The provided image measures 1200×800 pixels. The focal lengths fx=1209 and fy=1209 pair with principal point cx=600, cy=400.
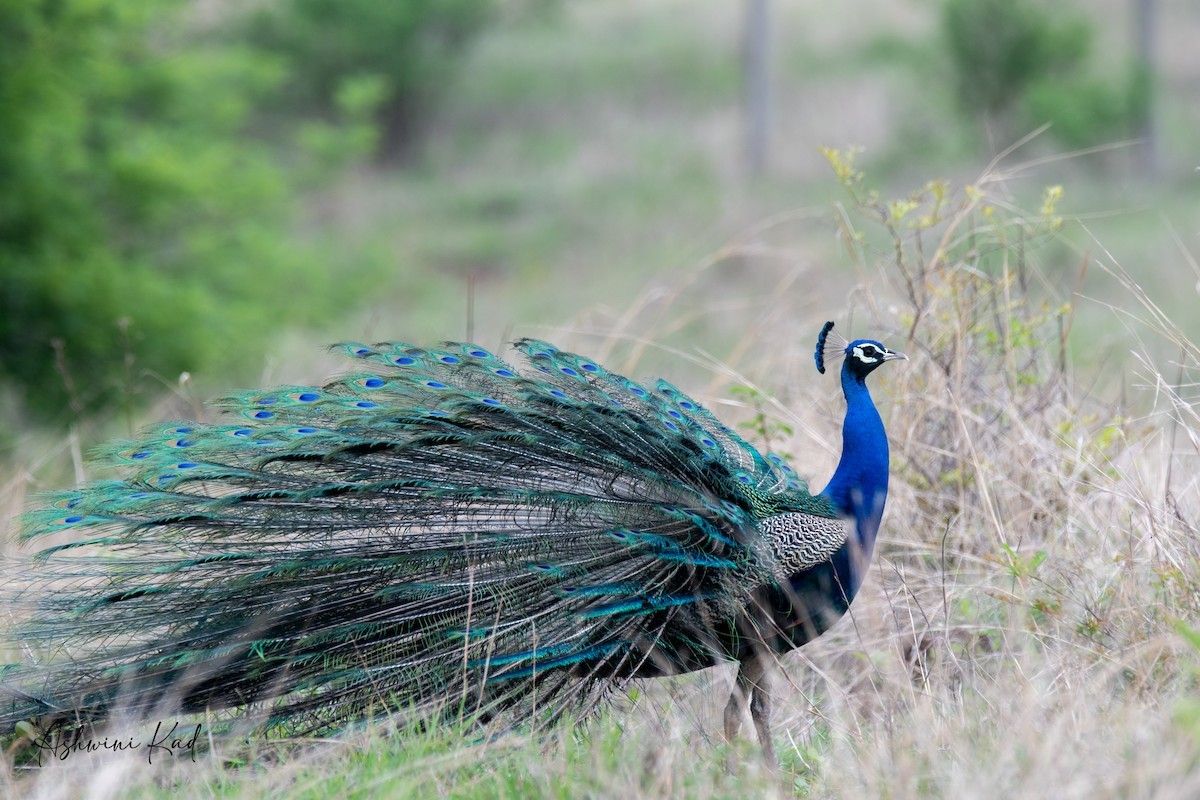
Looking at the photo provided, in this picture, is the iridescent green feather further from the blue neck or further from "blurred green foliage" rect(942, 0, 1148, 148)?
"blurred green foliage" rect(942, 0, 1148, 148)

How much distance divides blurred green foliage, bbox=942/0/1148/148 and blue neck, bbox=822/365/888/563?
52.5 ft

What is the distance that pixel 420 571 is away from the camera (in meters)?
3.16

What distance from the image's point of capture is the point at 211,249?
1055cm

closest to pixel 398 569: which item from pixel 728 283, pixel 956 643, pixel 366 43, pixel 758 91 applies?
pixel 956 643

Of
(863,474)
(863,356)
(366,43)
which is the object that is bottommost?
(863,474)

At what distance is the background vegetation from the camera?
3004 millimetres

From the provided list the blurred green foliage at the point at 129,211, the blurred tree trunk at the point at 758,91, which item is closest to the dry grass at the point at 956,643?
the blurred green foliage at the point at 129,211

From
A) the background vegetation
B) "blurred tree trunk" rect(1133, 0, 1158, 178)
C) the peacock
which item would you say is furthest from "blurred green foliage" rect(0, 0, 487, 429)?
"blurred tree trunk" rect(1133, 0, 1158, 178)

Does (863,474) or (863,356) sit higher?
(863,356)

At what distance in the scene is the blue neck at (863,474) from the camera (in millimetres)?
3412

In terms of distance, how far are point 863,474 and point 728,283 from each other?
12.9 metres

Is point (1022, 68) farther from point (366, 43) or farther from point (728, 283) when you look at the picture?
point (366, 43)

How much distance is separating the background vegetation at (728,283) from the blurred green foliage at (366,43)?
3.5 inches

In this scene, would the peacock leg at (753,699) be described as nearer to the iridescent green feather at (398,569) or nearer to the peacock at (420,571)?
the peacock at (420,571)
